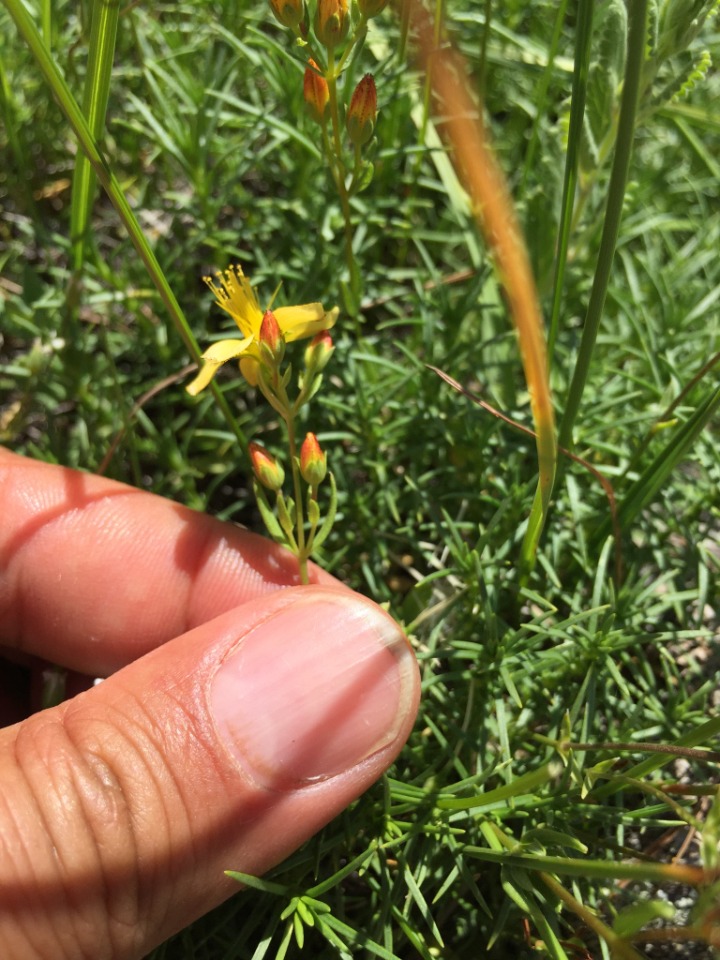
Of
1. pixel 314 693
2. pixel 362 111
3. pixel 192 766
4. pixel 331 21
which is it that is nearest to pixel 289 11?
pixel 331 21

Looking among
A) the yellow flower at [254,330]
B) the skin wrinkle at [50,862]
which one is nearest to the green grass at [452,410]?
the yellow flower at [254,330]

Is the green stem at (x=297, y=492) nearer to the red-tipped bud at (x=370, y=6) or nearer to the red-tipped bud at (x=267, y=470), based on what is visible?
the red-tipped bud at (x=267, y=470)

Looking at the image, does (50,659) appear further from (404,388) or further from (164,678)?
(404,388)

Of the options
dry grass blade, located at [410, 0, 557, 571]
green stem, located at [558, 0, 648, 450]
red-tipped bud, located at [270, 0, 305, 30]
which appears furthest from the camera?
red-tipped bud, located at [270, 0, 305, 30]

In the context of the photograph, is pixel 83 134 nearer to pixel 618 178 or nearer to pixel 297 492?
pixel 297 492

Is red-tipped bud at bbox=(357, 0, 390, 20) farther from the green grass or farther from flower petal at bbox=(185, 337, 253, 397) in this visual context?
flower petal at bbox=(185, 337, 253, 397)

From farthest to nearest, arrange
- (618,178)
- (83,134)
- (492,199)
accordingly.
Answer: (83,134) → (618,178) → (492,199)

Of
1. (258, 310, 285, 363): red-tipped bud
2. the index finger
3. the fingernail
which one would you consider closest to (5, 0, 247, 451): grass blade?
(258, 310, 285, 363): red-tipped bud
